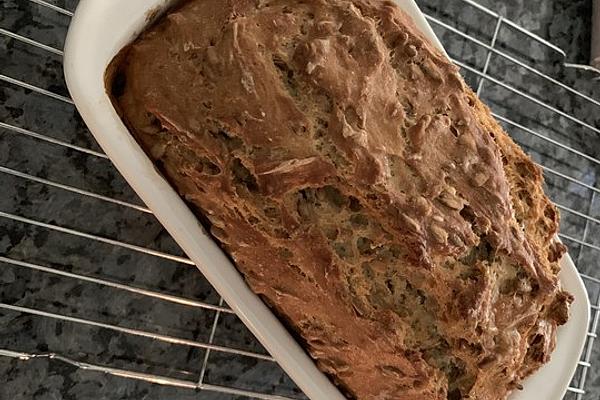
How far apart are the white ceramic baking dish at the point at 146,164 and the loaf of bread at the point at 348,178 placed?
21 millimetres

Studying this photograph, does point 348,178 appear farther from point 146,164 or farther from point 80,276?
point 80,276

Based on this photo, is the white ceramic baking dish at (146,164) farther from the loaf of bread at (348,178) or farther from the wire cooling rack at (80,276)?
the wire cooling rack at (80,276)

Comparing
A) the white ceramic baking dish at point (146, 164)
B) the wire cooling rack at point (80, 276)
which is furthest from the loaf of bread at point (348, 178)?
the wire cooling rack at point (80, 276)

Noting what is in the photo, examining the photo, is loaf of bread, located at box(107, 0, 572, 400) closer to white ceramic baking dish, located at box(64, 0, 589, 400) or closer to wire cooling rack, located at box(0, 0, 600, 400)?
white ceramic baking dish, located at box(64, 0, 589, 400)

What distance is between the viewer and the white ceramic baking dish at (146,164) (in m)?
0.84

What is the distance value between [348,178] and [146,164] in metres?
0.23

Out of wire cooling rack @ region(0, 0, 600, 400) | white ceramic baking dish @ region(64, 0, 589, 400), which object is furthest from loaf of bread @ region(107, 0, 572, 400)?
wire cooling rack @ region(0, 0, 600, 400)

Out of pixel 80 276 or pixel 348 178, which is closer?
pixel 348 178

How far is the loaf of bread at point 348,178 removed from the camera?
881 mm

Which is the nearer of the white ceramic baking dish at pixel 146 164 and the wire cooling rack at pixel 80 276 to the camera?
the white ceramic baking dish at pixel 146 164

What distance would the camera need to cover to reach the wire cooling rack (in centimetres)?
104

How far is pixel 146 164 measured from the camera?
90 cm

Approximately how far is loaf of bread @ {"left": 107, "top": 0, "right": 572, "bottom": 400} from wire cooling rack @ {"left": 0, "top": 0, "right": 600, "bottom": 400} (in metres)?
0.20

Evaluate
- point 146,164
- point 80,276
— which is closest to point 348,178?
point 146,164
